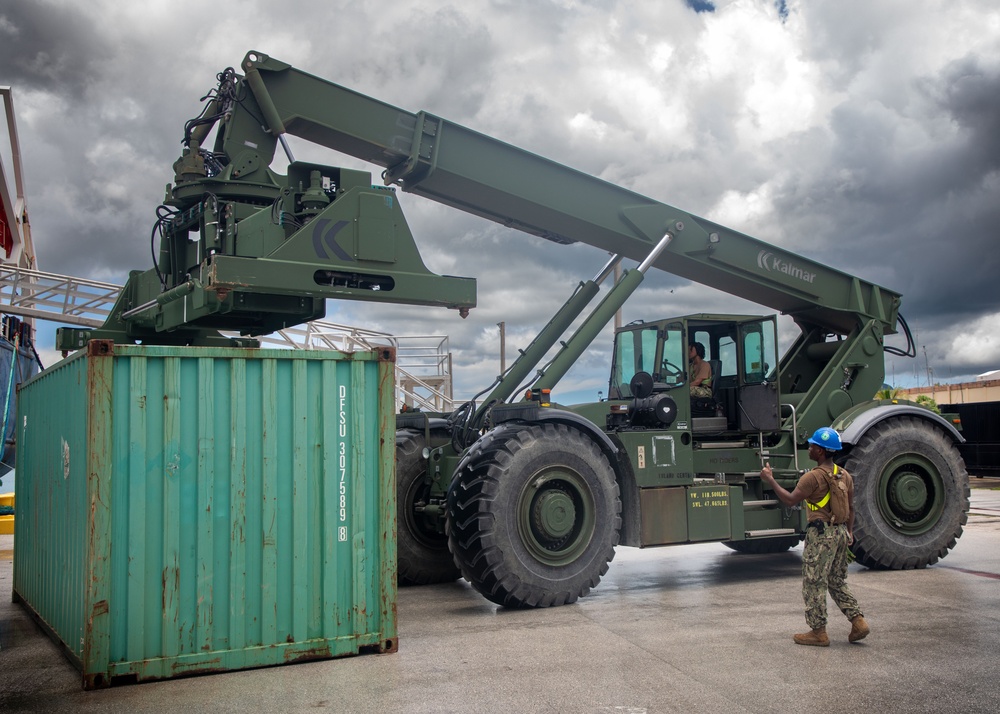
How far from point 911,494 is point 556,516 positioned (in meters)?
5.26

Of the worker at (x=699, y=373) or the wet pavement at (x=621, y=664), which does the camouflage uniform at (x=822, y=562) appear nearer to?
the wet pavement at (x=621, y=664)

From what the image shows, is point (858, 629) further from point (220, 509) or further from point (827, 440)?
point (220, 509)

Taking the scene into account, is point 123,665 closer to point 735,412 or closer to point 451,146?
point 451,146

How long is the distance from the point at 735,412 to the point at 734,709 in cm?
660

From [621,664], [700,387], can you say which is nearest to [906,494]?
[700,387]

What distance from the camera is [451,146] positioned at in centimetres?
1023

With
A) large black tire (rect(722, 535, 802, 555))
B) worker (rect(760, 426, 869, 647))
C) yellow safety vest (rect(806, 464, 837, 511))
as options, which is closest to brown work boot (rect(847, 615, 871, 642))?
worker (rect(760, 426, 869, 647))

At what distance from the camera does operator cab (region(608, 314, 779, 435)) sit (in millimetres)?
11180

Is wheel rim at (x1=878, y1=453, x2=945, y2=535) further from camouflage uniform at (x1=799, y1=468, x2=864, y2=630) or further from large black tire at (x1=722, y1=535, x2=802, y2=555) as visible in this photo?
camouflage uniform at (x1=799, y1=468, x2=864, y2=630)

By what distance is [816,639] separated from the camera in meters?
7.35

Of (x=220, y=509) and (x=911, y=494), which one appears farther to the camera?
(x=911, y=494)

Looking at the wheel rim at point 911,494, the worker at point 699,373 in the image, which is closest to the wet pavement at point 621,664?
the wheel rim at point 911,494

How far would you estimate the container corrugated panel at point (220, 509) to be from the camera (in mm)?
6508

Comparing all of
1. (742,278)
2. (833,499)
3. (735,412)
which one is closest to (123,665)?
(833,499)
